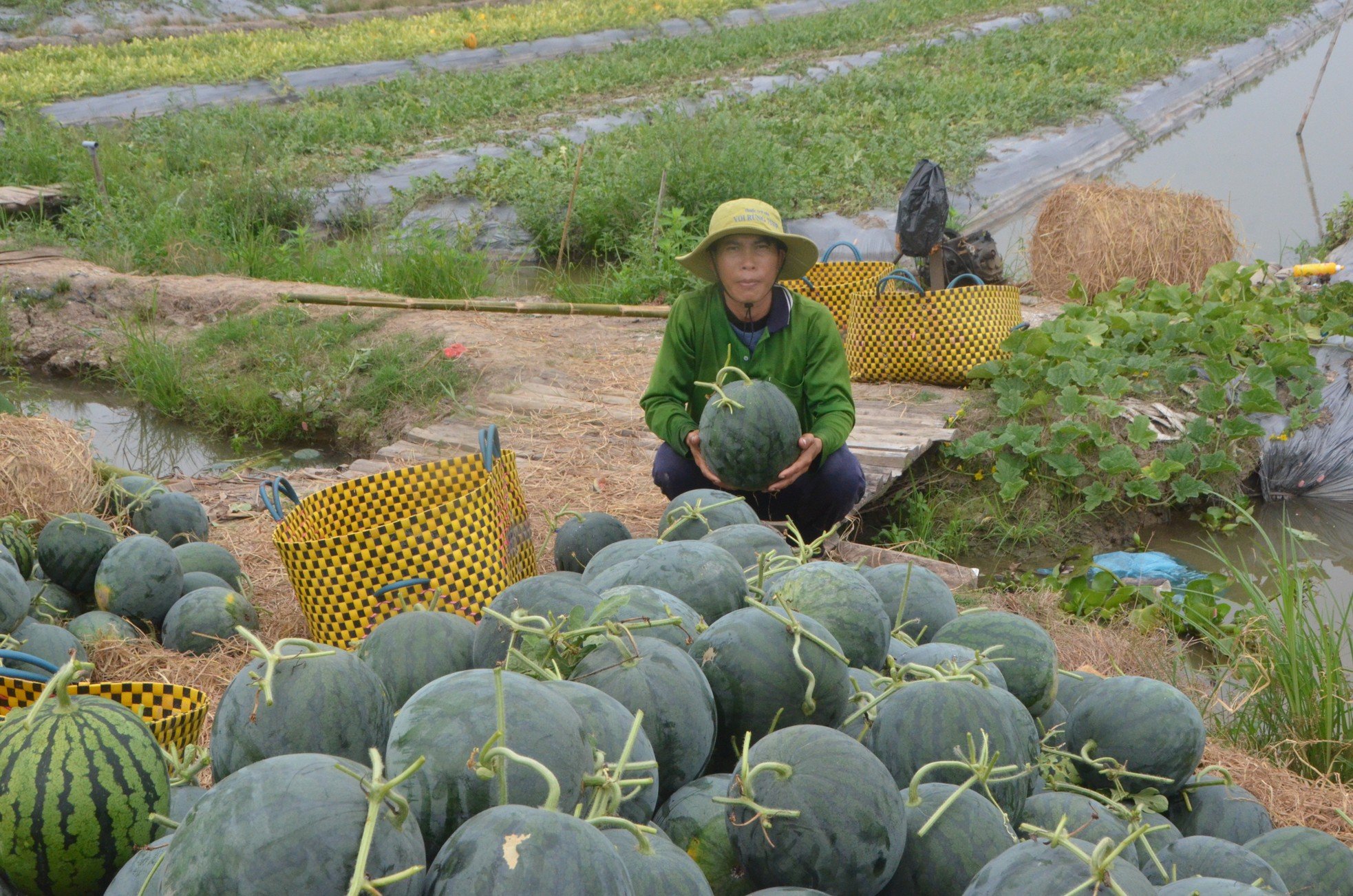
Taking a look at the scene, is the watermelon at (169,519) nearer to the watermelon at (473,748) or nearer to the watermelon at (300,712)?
the watermelon at (300,712)

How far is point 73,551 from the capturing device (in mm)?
2963

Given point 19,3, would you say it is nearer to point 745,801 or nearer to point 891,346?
point 891,346

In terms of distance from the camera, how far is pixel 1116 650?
138 inches

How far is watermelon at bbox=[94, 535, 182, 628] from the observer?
2879 millimetres

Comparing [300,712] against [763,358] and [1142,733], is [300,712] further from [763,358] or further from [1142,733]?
[763,358]

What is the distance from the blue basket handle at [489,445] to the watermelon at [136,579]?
0.85 m

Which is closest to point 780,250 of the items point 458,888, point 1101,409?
point 1101,409

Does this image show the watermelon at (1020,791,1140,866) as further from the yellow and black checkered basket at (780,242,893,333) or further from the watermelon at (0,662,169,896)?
the yellow and black checkered basket at (780,242,893,333)

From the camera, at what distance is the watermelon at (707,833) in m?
1.33

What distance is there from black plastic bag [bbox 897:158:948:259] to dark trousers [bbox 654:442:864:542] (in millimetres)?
2639

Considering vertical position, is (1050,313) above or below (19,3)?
below

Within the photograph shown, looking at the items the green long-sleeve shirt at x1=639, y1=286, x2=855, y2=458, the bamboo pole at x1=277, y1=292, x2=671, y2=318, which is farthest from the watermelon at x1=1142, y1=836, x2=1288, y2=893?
the bamboo pole at x1=277, y1=292, x2=671, y2=318

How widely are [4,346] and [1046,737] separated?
769cm

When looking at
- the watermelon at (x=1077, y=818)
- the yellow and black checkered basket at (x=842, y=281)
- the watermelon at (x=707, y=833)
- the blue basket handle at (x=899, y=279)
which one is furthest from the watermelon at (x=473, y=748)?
the yellow and black checkered basket at (x=842, y=281)
